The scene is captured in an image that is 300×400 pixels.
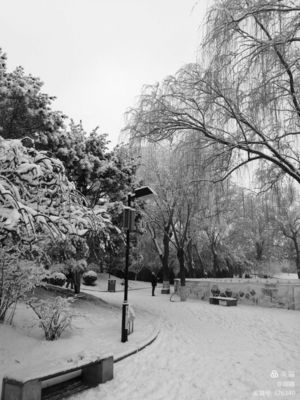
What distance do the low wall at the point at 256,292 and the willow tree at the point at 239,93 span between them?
9.66 meters

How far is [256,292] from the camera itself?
61.1 ft

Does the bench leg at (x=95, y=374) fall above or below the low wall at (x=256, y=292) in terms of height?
below

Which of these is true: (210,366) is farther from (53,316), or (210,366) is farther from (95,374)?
(53,316)

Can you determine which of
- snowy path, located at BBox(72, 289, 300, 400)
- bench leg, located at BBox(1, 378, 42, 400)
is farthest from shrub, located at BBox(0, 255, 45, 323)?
bench leg, located at BBox(1, 378, 42, 400)

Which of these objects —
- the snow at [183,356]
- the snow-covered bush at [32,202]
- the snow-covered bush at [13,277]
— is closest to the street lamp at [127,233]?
the snow at [183,356]

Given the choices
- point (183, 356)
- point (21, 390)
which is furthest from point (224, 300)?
point (21, 390)

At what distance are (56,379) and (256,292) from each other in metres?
15.8

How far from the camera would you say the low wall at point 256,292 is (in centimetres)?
1714

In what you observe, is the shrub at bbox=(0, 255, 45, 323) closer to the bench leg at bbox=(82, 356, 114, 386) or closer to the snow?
the snow

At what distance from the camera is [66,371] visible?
4742 mm

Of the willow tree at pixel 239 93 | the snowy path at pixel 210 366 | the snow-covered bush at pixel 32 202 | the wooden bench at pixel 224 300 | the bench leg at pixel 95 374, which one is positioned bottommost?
the snowy path at pixel 210 366

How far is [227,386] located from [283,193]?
6.69m

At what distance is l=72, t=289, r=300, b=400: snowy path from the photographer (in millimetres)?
5086

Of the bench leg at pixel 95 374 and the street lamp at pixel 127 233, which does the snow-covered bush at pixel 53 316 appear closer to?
the street lamp at pixel 127 233
